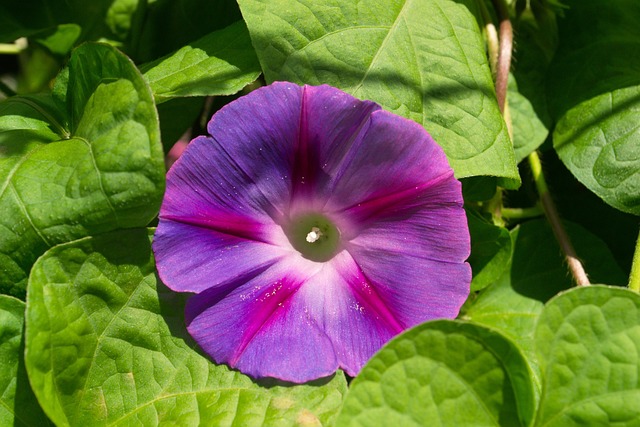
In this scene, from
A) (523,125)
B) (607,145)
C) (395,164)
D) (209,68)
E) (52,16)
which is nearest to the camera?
(395,164)

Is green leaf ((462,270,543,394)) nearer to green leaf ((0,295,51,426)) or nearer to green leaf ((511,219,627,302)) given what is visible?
green leaf ((511,219,627,302))

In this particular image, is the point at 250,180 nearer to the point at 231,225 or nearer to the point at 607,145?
the point at 231,225

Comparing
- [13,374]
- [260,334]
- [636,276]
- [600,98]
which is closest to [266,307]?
[260,334]

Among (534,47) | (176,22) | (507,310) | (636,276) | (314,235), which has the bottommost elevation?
(507,310)

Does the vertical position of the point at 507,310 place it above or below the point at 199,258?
below

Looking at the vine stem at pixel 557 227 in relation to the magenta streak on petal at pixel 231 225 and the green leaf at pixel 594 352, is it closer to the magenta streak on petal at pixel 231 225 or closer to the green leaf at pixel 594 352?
the green leaf at pixel 594 352

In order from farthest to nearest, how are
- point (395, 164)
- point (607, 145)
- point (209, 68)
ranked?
point (607, 145)
point (209, 68)
point (395, 164)

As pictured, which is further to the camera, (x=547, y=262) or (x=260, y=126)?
(x=547, y=262)
